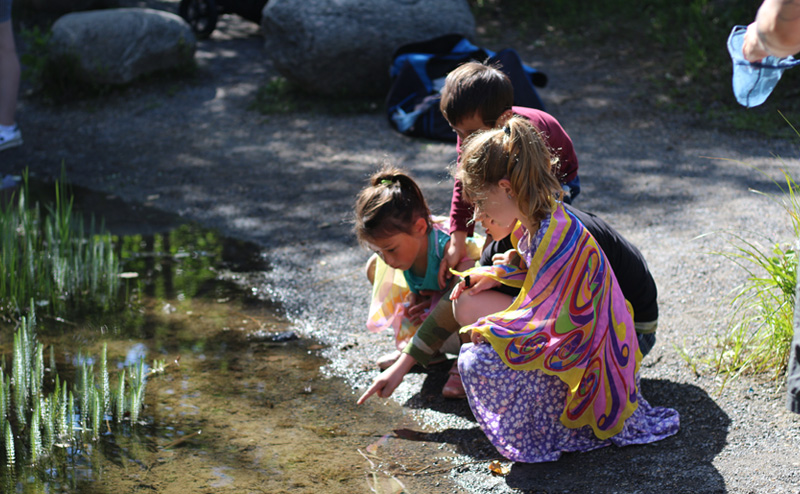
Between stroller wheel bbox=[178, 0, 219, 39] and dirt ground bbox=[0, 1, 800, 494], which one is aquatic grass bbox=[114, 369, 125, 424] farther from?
stroller wheel bbox=[178, 0, 219, 39]

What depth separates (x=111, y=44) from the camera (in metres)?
7.97

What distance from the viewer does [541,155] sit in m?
2.44

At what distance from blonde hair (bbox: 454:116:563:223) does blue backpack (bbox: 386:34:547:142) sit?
372 cm

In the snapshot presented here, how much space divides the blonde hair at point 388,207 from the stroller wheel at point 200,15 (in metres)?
7.73

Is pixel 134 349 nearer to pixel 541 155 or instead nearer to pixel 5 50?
pixel 541 155

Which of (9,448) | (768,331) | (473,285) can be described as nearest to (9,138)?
(9,448)

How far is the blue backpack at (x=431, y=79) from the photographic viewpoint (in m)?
6.25

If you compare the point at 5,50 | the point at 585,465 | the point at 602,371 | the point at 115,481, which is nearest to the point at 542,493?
the point at 585,465

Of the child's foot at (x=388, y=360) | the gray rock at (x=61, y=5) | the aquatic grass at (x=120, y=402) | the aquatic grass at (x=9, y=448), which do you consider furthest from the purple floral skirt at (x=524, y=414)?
the gray rock at (x=61, y=5)

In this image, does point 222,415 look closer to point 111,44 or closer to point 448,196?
point 448,196

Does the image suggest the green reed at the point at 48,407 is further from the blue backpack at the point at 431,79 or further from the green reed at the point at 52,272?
the blue backpack at the point at 431,79

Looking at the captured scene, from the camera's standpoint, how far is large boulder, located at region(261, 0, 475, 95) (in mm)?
7297

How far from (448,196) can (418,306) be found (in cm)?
218

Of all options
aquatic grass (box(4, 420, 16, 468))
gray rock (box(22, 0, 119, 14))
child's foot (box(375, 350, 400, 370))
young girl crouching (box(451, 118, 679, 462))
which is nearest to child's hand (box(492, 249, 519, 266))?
young girl crouching (box(451, 118, 679, 462))
